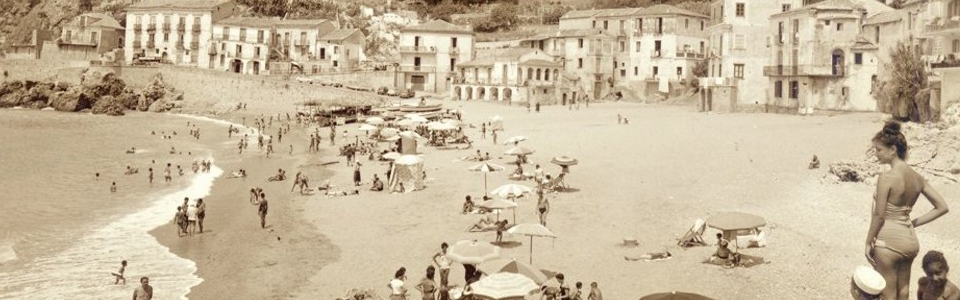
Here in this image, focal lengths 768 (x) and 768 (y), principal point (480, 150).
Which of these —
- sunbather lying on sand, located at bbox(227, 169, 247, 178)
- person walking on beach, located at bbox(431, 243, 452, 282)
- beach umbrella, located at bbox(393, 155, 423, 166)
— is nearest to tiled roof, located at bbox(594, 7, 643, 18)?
sunbather lying on sand, located at bbox(227, 169, 247, 178)

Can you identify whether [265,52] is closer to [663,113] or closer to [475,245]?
[663,113]

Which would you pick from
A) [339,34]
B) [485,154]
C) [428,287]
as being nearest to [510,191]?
[428,287]

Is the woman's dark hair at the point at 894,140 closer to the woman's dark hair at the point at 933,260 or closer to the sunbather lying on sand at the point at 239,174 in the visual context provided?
the woman's dark hair at the point at 933,260

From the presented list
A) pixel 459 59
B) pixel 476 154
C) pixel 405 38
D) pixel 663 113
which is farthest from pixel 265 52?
pixel 476 154

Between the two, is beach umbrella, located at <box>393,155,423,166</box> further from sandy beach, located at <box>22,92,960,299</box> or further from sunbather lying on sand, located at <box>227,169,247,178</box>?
sunbather lying on sand, located at <box>227,169,247,178</box>

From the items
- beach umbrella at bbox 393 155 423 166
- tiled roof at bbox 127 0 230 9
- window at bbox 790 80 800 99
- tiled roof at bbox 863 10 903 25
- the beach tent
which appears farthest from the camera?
tiled roof at bbox 127 0 230 9

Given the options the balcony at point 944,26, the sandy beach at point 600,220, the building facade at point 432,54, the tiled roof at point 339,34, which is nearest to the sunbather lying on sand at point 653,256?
the sandy beach at point 600,220

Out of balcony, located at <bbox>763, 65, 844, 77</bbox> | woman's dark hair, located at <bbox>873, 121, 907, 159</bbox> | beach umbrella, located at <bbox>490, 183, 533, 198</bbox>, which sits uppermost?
balcony, located at <bbox>763, 65, 844, 77</bbox>
